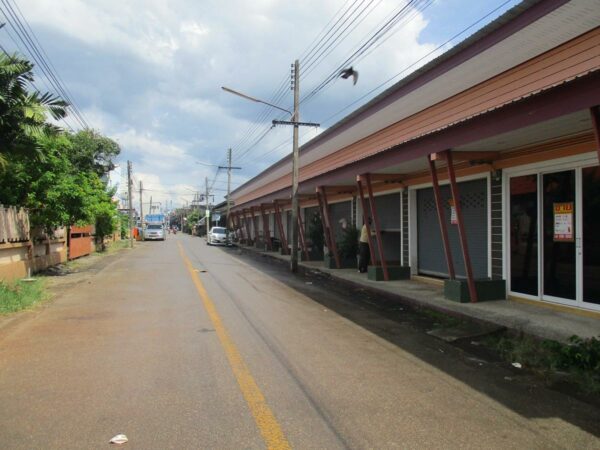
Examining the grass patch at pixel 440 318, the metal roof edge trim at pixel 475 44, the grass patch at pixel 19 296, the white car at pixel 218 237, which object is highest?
the metal roof edge trim at pixel 475 44

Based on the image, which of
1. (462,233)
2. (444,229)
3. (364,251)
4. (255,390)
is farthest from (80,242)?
(255,390)

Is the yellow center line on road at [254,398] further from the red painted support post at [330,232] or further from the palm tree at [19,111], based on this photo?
the red painted support post at [330,232]

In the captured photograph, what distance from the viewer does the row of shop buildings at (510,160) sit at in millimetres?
8258

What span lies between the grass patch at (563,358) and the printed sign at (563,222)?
2.57 m

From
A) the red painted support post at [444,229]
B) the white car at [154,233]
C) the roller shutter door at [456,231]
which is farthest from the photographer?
the white car at [154,233]

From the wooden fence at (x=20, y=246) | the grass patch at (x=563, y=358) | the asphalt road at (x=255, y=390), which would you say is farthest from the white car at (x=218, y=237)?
the grass patch at (x=563, y=358)

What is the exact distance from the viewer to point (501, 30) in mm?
10742

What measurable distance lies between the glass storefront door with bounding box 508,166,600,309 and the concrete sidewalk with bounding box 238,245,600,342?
387mm

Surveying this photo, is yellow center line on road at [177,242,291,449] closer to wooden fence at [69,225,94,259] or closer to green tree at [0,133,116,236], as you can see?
green tree at [0,133,116,236]

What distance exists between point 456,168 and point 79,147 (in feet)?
91.7

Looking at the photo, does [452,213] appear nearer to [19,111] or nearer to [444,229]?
[444,229]

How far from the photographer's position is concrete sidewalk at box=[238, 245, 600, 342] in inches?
294

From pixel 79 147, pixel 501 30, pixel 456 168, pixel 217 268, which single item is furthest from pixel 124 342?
pixel 79 147

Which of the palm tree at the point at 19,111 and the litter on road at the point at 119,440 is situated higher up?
the palm tree at the point at 19,111
